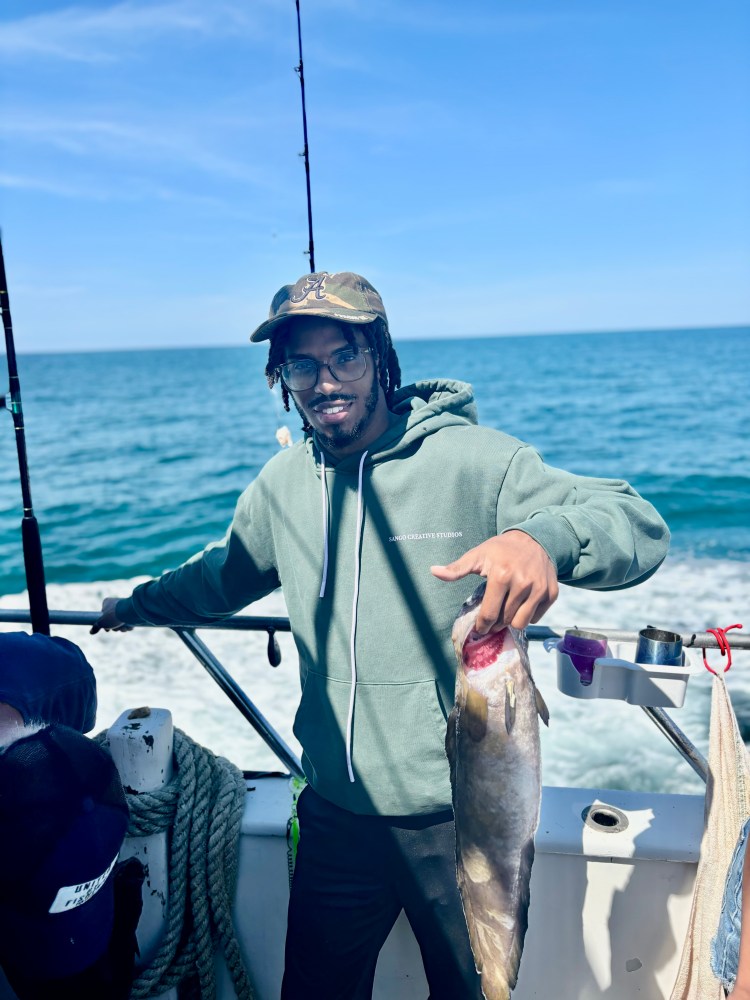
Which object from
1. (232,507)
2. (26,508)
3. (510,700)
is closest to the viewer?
(510,700)

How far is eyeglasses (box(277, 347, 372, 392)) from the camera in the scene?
7.66 ft

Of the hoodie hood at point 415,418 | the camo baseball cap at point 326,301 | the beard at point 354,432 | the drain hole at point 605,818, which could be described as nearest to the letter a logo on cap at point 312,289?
the camo baseball cap at point 326,301

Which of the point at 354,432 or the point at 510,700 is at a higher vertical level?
the point at 354,432

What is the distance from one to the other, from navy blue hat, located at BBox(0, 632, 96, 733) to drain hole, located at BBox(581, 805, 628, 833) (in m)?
1.66

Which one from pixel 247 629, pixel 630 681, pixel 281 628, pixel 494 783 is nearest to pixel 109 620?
pixel 247 629

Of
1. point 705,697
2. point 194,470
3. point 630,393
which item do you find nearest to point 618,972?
point 705,697

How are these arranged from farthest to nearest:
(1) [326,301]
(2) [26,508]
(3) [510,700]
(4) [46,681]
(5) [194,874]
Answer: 1. (2) [26,508]
2. (5) [194,874]
3. (1) [326,301]
4. (4) [46,681]
5. (3) [510,700]

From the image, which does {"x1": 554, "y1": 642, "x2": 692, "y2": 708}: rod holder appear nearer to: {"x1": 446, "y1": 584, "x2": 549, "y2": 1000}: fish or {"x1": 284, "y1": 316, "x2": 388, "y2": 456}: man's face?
{"x1": 446, "y1": 584, "x2": 549, "y2": 1000}: fish

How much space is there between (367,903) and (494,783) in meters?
0.80

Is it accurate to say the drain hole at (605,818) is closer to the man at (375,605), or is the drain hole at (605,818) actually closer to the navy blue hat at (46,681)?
the man at (375,605)

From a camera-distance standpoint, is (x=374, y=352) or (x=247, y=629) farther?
(x=247, y=629)

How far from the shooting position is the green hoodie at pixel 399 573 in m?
2.12

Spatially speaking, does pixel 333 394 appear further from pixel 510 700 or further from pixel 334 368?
pixel 510 700

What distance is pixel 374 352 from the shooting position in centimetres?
243
